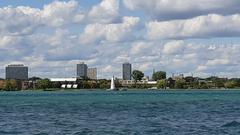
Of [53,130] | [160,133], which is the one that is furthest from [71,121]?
[160,133]

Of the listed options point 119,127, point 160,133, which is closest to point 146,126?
point 119,127

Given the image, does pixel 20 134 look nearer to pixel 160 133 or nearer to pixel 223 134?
pixel 160 133

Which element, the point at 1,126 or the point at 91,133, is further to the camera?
the point at 1,126

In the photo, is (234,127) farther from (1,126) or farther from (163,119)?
(1,126)

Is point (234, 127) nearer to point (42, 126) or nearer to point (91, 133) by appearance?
point (91, 133)

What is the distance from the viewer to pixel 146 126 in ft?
210

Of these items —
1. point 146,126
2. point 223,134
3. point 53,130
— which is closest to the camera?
point 223,134

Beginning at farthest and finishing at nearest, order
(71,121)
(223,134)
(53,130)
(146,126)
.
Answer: (71,121)
(146,126)
(53,130)
(223,134)

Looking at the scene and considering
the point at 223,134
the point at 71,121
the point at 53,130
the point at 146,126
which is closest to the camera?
the point at 223,134

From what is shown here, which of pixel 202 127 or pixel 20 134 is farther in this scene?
pixel 202 127

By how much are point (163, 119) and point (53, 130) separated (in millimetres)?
17777

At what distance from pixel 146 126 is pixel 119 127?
9.07 ft

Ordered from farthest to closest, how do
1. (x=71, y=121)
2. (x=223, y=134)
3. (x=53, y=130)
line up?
(x=71, y=121)
(x=53, y=130)
(x=223, y=134)

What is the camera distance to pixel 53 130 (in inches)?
2366
